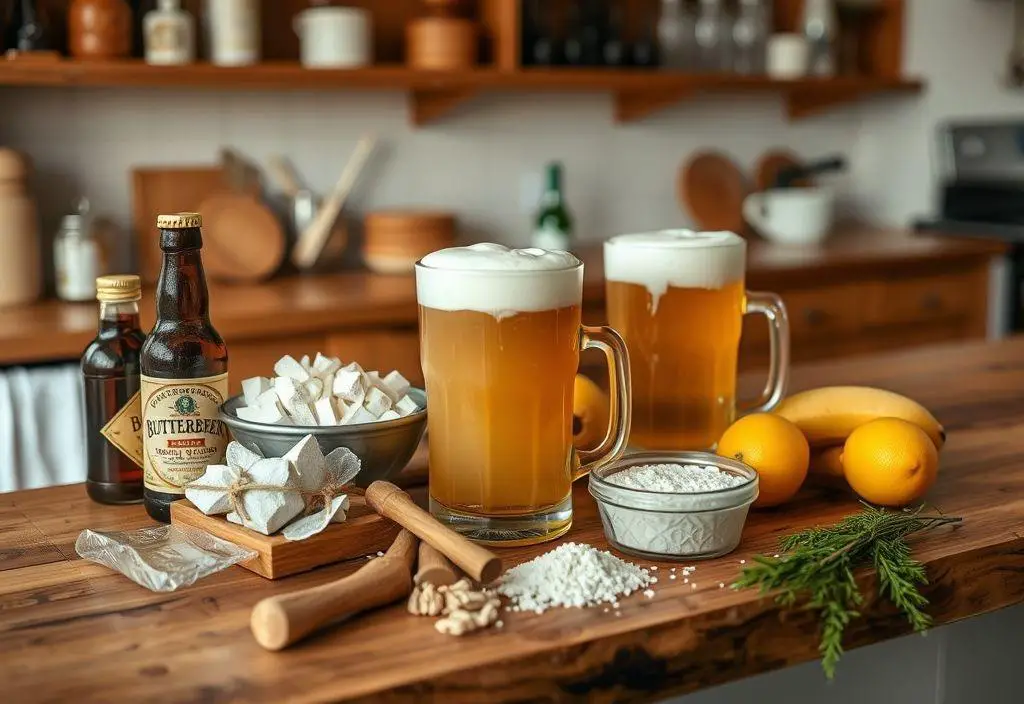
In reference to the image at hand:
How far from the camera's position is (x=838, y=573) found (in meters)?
0.88

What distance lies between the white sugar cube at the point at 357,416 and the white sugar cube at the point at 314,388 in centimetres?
3

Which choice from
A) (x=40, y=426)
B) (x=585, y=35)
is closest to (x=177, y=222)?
(x=40, y=426)

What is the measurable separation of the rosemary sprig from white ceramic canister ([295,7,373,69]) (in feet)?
6.91

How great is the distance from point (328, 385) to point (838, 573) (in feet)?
1.49

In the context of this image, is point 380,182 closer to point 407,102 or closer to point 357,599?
point 407,102

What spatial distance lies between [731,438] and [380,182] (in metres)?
2.22

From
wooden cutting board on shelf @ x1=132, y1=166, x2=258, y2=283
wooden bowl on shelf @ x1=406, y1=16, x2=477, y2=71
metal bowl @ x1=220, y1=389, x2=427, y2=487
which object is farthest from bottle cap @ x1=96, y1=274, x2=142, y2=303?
wooden bowl on shelf @ x1=406, y1=16, x2=477, y2=71

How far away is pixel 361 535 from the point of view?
3.07 feet

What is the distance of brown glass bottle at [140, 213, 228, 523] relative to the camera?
3.24 feet

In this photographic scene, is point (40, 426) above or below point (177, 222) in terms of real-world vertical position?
below

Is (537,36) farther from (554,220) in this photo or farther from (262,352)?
(262,352)

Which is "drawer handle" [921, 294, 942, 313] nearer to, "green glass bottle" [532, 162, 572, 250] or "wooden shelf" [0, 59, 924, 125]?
"wooden shelf" [0, 59, 924, 125]

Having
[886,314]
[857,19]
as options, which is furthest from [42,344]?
[857,19]

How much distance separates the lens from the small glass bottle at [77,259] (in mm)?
2521
